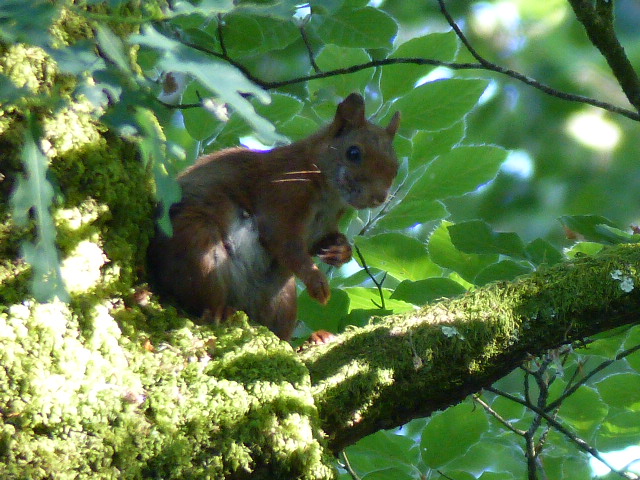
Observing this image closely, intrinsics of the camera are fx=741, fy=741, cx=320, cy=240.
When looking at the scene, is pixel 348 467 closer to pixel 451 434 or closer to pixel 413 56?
pixel 451 434

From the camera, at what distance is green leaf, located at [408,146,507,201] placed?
11.0ft

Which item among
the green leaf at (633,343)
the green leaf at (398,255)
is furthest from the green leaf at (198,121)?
the green leaf at (633,343)

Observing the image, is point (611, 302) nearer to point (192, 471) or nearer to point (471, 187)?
point (471, 187)

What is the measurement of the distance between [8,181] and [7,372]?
2.18 feet

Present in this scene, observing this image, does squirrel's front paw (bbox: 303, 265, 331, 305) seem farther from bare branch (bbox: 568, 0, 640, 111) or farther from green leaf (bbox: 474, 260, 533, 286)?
bare branch (bbox: 568, 0, 640, 111)

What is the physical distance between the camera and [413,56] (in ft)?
10.9

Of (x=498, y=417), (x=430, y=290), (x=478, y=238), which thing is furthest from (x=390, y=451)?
(x=478, y=238)

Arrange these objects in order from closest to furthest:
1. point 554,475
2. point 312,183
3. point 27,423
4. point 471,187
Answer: point 27,423, point 471,187, point 554,475, point 312,183

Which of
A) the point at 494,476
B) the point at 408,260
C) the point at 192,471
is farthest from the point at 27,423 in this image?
the point at 494,476

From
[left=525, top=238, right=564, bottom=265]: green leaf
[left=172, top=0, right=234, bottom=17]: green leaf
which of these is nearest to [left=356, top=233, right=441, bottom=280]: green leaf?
[left=525, top=238, right=564, bottom=265]: green leaf

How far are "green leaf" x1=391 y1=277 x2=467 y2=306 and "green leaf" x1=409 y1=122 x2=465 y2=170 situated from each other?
2.40 feet

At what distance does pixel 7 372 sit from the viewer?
1998 mm

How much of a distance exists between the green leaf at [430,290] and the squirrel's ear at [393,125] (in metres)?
0.86

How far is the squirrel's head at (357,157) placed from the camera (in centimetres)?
435
